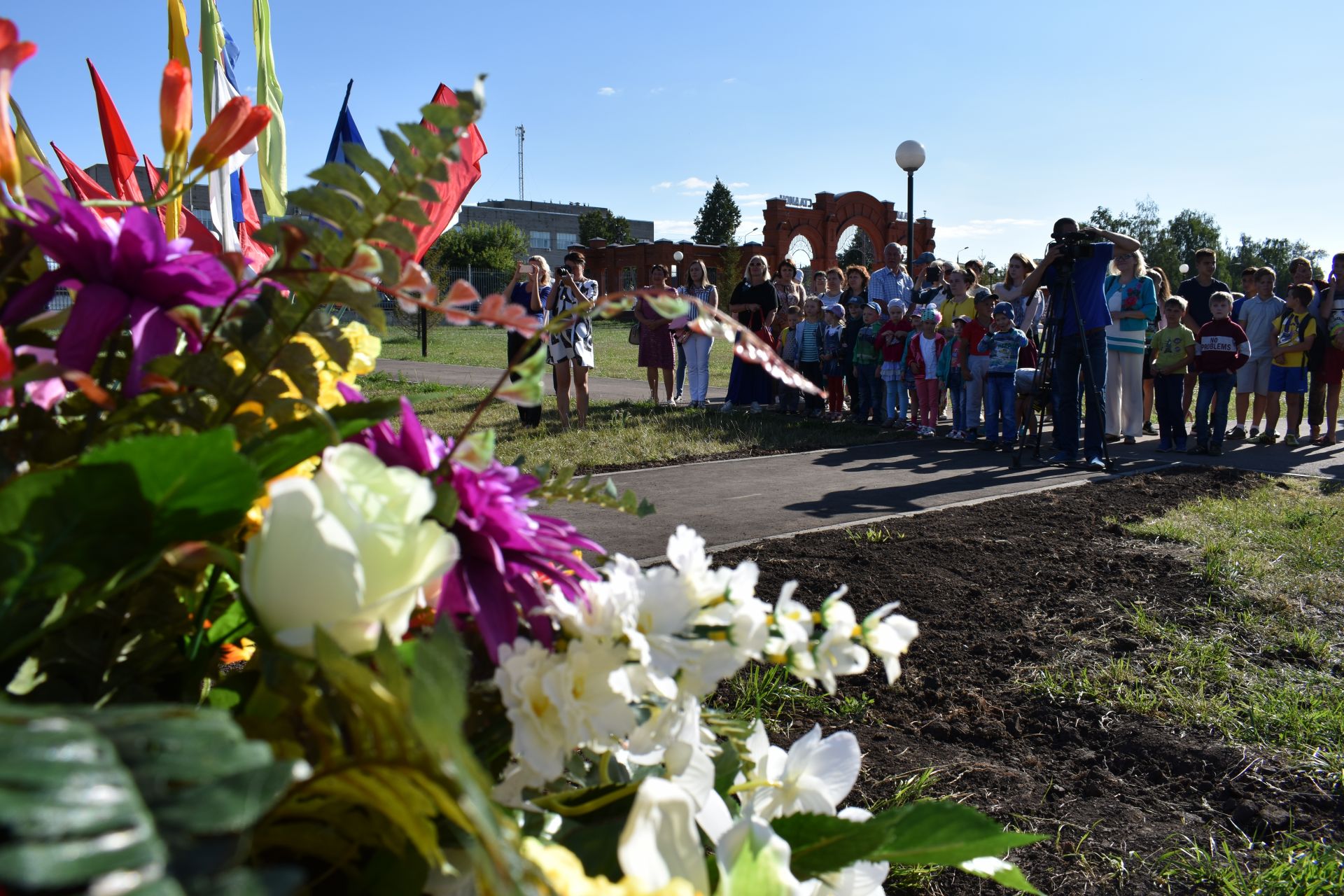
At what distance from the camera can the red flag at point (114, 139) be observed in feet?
3.64

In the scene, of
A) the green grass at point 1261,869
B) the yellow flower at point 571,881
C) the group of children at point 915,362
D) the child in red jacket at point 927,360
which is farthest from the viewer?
the child in red jacket at point 927,360

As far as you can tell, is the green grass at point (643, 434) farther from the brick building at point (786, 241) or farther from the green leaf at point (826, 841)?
the brick building at point (786, 241)

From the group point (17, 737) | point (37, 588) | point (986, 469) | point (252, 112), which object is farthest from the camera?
point (986, 469)

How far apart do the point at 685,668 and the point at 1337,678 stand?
380 centimetres

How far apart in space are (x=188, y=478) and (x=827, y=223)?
140 ft

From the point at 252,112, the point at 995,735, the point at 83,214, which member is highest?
the point at 252,112

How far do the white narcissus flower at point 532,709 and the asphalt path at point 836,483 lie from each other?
14.0ft

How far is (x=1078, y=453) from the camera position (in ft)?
29.6

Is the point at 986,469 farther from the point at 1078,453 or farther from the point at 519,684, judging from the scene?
the point at 519,684

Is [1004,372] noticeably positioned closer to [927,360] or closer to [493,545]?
[927,360]

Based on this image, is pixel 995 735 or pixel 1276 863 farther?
pixel 995 735

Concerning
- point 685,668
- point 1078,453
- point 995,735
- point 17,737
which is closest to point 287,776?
point 17,737

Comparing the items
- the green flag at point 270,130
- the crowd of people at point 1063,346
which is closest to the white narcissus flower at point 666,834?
the green flag at point 270,130

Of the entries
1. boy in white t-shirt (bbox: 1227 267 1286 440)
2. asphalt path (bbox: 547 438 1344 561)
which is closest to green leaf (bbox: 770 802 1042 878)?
asphalt path (bbox: 547 438 1344 561)
